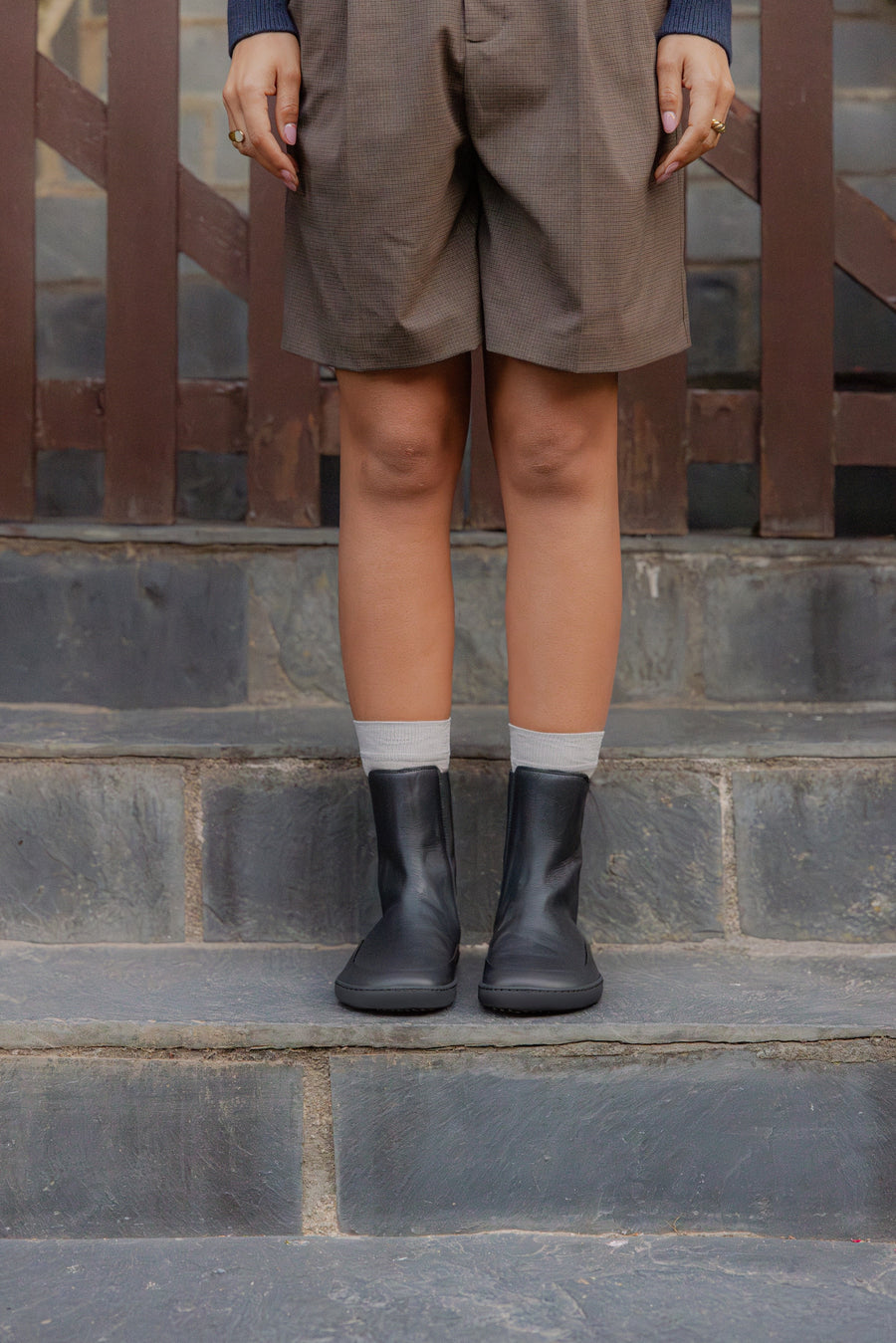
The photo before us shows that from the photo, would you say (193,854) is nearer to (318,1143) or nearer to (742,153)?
(318,1143)

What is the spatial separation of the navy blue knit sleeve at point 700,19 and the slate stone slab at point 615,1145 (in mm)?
904

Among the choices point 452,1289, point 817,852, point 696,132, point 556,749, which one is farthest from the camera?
point 817,852

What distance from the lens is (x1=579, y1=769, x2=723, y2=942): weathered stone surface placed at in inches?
49.9


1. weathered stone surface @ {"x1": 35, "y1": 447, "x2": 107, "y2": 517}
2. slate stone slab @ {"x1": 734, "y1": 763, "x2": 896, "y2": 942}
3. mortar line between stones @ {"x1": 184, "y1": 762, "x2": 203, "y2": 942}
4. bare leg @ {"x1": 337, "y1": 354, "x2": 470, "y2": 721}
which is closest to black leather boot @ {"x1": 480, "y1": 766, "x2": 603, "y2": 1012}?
bare leg @ {"x1": 337, "y1": 354, "x2": 470, "y2": 721}

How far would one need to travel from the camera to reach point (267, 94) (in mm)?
1051

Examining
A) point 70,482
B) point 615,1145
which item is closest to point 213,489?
point 70,482

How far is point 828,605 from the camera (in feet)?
5.37

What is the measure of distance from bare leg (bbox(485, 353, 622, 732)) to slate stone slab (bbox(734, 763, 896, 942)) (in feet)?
0.94

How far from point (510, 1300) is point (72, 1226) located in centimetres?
40

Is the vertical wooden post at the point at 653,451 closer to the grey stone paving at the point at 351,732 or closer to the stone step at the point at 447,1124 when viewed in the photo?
the grey stone paving at the point at 351,732

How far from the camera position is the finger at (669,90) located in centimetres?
103

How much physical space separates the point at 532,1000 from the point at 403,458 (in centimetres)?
51

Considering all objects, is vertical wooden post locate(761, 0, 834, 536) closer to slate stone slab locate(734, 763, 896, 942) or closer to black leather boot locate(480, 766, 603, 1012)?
slate stone slab locate(734, 763, 896, 942)

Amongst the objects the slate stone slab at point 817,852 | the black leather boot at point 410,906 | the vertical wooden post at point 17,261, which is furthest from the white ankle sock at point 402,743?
the vertical wooden post at point 17,261
